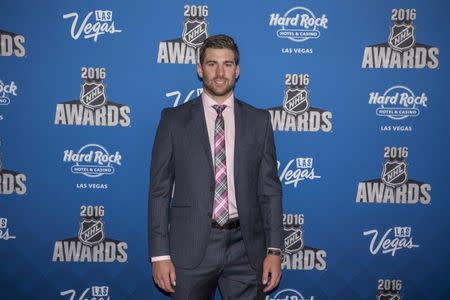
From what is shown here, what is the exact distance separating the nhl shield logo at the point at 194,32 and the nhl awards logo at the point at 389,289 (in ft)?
7.91

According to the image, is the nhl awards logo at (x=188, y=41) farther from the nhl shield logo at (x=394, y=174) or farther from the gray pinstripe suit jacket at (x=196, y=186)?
the nhl shield logo at (x=394, y=174)

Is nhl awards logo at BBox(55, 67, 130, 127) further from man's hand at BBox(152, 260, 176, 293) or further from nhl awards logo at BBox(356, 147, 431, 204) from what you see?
nhl awards logo at BBox(356, 147, 431, 204)

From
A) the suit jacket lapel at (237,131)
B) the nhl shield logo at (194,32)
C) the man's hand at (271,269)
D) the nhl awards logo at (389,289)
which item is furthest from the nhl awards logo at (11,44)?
the nhl awards logo at (389,289)

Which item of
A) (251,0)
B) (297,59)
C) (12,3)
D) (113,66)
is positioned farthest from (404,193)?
(12,3)

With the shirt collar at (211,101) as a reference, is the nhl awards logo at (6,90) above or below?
above

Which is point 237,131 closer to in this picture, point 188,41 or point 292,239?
point 188,41

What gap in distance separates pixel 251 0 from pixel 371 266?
7.61ft

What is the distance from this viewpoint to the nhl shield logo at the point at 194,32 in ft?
9.05

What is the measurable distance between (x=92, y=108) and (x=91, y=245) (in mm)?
1085

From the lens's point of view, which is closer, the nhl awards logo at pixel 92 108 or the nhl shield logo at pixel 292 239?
the nhl awards logo at pixel 92 108

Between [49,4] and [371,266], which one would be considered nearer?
[49,4]

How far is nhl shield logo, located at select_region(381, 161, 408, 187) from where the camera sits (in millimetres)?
2893

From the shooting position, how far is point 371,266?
3000 mm

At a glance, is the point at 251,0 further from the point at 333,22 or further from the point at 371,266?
the point at 371,266
